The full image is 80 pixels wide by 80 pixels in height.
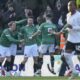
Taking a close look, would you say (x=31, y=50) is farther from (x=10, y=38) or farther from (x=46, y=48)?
(x=10, y=38)

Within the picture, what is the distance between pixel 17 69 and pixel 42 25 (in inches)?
73.8

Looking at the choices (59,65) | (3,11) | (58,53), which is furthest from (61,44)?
(3,11)

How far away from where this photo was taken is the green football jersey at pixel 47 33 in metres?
20.6

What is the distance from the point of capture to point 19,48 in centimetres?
2284

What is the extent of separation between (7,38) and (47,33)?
1505 millimetres

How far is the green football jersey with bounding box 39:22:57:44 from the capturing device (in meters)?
20.6

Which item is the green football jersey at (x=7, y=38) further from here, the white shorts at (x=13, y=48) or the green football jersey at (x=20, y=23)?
the green football jersey at (x=20, y=23)

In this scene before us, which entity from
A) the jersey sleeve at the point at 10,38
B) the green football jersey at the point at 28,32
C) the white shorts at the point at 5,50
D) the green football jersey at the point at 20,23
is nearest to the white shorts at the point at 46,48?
the green football jersey at the point at 28,32

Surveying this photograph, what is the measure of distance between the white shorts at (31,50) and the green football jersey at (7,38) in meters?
0.48

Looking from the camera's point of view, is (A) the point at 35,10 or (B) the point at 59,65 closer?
(B) the point at 59,65

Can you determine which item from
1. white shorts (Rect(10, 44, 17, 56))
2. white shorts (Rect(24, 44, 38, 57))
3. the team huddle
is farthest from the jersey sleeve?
white shorts (Rect(24, 44, 38, 57))

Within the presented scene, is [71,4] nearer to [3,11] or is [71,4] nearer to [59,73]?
[59,73]

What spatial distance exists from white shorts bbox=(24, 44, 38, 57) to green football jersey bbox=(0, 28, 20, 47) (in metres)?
0.48

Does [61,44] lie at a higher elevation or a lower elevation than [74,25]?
lower
